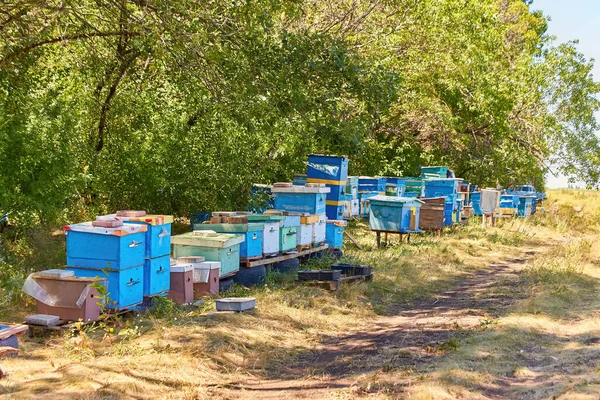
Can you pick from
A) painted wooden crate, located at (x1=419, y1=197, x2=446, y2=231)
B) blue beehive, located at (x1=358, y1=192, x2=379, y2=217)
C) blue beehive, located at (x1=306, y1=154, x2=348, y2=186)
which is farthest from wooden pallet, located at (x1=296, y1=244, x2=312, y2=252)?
blue beehive, located at (x1=358, y1=192, x2=379, y2=217)

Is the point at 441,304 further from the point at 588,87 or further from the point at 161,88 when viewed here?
the point at 588,87

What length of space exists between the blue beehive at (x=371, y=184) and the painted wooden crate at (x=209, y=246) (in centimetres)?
969

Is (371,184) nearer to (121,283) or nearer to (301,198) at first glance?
(301,198)

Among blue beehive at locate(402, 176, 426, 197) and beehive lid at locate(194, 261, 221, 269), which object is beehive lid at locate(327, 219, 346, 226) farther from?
blue beehive at locate(402, 176, 426, 197)

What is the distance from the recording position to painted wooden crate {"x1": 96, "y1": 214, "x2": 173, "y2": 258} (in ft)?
24.2

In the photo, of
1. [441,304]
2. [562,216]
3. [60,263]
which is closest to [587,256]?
[441,304]

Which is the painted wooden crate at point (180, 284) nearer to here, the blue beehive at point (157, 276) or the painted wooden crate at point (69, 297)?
the blue beehive at point (157, 276)

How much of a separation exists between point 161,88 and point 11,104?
3545mm

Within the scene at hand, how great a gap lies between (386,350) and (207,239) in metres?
2.95

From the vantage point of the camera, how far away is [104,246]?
692 centimetres

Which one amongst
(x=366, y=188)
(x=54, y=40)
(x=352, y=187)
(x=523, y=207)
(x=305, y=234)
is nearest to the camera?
(x=54, y=40)

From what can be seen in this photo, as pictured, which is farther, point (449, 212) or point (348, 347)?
point (449, 212)

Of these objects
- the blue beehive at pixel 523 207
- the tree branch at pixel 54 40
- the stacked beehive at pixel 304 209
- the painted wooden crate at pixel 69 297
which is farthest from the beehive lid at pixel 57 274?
the blue beehive at pixel 523 207

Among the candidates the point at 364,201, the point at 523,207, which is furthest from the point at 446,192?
the point at 523,207
